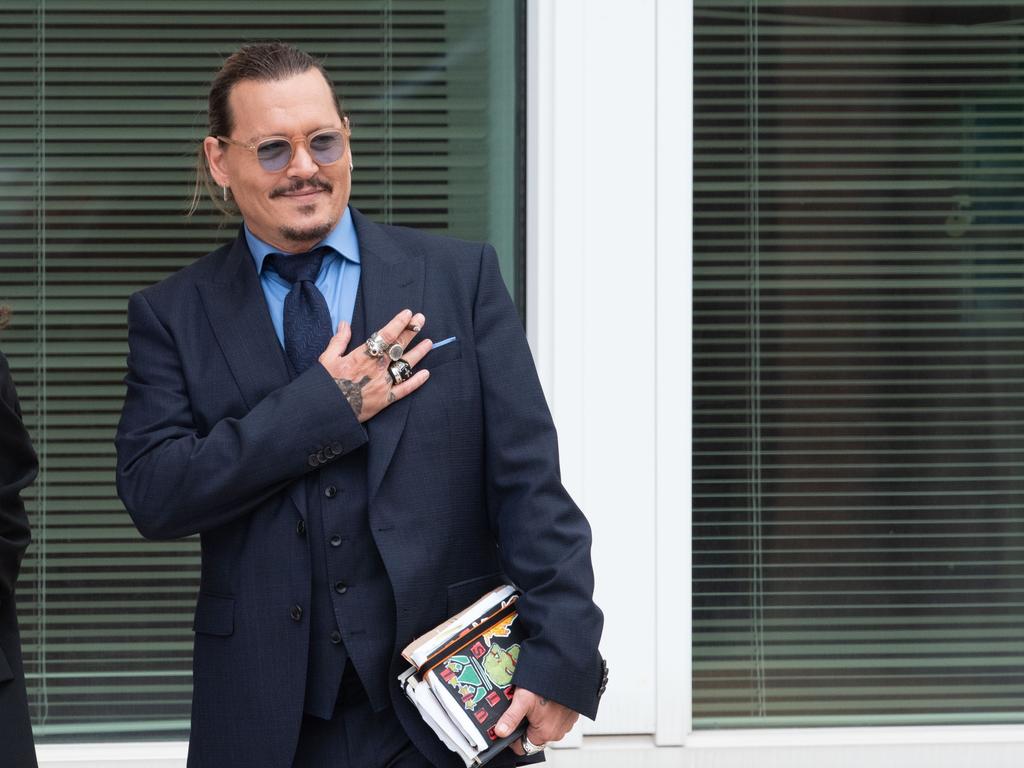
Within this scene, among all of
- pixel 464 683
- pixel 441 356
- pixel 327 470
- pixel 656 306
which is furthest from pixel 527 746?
pixel 656 306

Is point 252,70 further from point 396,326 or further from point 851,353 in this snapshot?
point 851,353

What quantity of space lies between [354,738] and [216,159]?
102 centimetres

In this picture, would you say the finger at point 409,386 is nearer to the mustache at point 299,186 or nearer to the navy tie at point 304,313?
the navy tie at point 304,313

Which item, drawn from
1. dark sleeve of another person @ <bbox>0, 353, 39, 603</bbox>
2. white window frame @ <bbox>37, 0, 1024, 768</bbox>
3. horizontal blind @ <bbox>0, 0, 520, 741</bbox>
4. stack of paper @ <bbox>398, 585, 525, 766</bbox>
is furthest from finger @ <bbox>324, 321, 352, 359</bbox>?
horizontal blind @ <bbox>0, 0, 520, 741</bbox>

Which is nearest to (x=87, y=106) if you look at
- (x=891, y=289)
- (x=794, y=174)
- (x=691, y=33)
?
(x=691, y=33)

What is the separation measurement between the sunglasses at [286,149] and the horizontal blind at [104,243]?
6.06ft

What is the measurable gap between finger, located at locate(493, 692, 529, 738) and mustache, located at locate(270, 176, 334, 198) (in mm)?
891

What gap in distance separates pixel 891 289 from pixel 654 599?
119 cm

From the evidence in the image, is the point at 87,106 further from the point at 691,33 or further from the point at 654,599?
the point at 654,599

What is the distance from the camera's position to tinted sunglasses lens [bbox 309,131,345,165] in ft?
7.50

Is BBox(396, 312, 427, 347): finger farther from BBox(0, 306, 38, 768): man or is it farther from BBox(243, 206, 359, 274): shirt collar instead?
BBox(0, 306, 38, 768): man

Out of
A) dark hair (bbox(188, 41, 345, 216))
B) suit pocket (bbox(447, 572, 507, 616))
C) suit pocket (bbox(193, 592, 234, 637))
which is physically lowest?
suit pocket (bbox(193, 592, 234, 637))

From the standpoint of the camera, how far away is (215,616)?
231cm

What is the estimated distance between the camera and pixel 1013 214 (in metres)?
4.27
